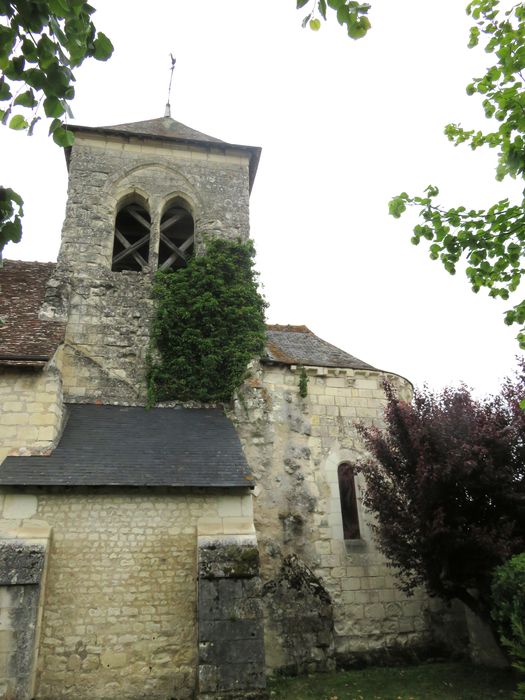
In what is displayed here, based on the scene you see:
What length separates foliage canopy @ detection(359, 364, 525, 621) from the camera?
800 centimetres

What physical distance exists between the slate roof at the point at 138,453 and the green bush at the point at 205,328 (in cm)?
57

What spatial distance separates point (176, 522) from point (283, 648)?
286 centimetres

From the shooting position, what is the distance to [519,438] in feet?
28.1

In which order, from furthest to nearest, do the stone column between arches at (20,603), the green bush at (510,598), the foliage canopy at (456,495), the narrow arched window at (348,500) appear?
the narrow arched window at (348,500)
the foliage canopy at (456,495)
the green bush at (510,598)
the stone column between arches at (20,603)

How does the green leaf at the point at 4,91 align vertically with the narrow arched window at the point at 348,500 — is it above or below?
above

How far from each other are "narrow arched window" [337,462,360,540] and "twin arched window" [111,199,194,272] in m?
5.61

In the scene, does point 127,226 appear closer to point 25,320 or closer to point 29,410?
point 25,320

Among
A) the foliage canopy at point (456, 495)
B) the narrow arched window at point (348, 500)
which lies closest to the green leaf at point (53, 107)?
the foliage canopy at point (456, 495)

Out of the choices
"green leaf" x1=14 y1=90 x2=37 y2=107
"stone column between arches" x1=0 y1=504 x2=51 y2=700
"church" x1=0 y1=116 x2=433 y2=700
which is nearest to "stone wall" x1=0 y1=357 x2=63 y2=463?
"church" x1=0 y1=116 x2=433 y2=700

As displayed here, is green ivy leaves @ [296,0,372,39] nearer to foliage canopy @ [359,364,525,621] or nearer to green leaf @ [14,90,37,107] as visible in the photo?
green leaf @ [14,90,37,107]

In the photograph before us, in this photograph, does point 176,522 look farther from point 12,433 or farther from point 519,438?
point 519,438

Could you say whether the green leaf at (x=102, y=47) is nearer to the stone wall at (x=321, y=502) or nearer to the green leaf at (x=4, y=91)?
the green leaf at (x=4, y=91)

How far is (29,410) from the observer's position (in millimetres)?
8336

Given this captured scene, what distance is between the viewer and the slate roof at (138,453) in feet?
24.6
